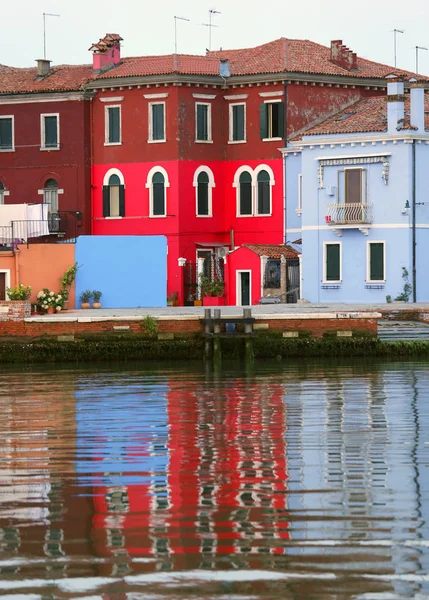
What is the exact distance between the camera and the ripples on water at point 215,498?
11.3 meters

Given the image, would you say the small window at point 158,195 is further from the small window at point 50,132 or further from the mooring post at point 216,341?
the mooring post at point 216,341

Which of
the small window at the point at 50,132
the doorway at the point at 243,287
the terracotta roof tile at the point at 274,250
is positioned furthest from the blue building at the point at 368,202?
the small window at the point at 50,132

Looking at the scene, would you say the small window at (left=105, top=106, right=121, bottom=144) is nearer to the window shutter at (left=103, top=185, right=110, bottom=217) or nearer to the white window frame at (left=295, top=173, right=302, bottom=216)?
the window shutter at (left=103, top=185, right=110, bottom=217)

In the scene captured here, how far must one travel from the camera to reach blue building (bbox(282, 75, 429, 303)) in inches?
1922

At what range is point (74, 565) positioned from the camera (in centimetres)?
1173

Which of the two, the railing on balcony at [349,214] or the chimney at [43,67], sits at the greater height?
the chimney at [43,67]

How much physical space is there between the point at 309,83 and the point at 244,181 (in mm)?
4365

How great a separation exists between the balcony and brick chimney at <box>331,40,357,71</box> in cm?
769

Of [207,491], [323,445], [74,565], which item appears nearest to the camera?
[74,565]

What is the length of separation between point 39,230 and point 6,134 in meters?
9.58

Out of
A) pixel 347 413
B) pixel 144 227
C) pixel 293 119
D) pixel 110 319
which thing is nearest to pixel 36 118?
pixel 144 227

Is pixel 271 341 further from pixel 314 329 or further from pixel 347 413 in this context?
pixel 347 413

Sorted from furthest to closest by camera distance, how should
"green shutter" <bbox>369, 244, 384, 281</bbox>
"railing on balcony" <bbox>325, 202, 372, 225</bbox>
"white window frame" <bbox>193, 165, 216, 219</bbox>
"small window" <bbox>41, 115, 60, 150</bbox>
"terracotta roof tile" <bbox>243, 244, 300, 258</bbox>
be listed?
"small window" <bbox>41, 115, 60, 150</bbox>
"white window frame" <bbox>193, 165, 216, 219</bbox>
"terracotta roof tile" <bbox>243, 244, 300, 258</bbox>
"railing on balcony" <bbox>325, 202, 372, 225</bbox>
"green shutter" <bbox>369, 244, 384, 281</bbox>

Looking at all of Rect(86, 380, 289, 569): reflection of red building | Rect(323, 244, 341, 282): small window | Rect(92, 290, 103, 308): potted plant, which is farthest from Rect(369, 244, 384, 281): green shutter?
Rect(86, 380, 289, 569): reflection of red building
